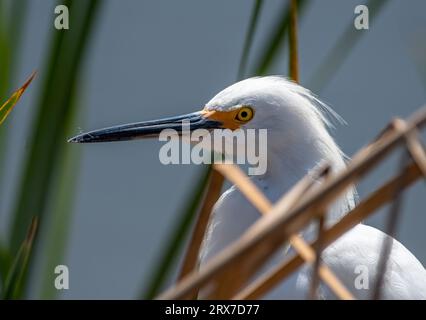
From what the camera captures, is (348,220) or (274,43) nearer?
(348,220)

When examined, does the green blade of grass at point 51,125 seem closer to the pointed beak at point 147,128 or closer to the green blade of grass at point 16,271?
the green blade of grass at point 16,271

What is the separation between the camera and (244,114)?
2.52 m

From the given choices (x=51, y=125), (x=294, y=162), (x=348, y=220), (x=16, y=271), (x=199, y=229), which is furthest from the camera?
(x=294, y=162)

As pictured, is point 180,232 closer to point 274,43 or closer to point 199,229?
point 199,229

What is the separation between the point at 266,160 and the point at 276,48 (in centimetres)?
45

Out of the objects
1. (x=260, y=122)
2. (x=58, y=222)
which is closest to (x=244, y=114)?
(x=260, y=122)

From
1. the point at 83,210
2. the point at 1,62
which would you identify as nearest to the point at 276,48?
the point at 1,62

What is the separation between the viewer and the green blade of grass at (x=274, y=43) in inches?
83.0

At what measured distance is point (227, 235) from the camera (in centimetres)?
245

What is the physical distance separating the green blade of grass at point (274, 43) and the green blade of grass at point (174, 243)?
0.85ft

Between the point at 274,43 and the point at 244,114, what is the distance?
1.43 ft

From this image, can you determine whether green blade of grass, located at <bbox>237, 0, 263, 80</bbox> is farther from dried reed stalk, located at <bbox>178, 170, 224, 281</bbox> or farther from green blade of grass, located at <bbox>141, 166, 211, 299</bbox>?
dried reed stalk, located at <bbox>178, 170, 224, 281</bbox>
